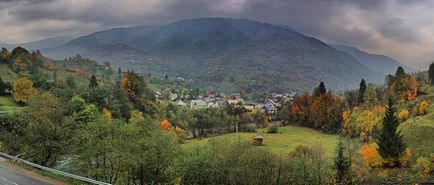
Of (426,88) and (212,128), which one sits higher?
(426,88)

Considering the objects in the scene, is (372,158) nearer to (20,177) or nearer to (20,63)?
(20,177)

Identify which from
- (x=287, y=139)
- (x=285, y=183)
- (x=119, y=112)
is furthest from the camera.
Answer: (x=287, y=139)

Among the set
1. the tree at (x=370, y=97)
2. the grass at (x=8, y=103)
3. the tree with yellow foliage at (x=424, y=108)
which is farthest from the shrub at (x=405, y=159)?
the grass at (x=8, y=103)

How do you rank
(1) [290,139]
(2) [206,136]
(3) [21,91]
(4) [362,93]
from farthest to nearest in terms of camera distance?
1. (4) [362,93]
2. (2) [206,136]
3. (1) [290,139]
4. (3) [21,91]

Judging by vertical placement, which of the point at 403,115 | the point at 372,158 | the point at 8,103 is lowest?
the point at 372,158

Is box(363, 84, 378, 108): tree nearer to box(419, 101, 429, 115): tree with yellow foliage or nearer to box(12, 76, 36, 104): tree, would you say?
box(419, 101, 429, 115): tree with yellow foliage

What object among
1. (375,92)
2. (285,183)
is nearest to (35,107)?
(285,183)

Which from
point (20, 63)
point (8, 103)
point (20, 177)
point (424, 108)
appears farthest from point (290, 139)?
point (20, 63)

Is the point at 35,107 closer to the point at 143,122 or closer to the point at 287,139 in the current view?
the point at 143,122
